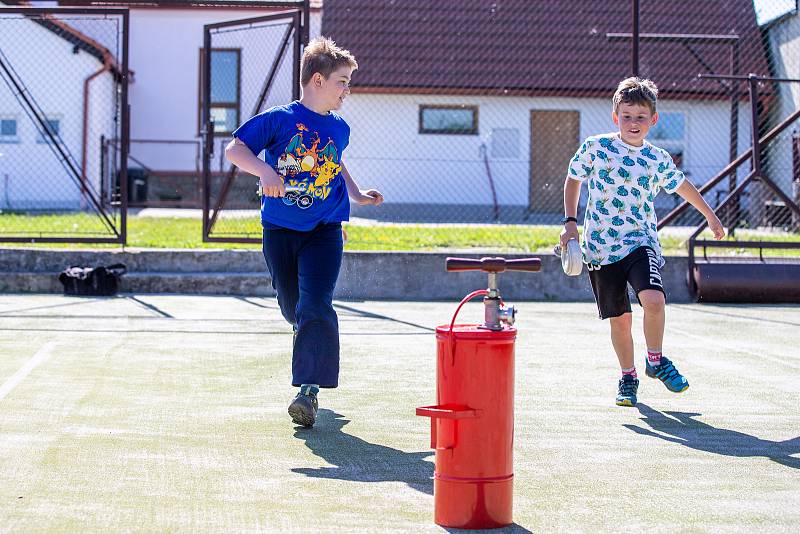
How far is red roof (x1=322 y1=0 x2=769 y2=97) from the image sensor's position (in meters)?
23.0

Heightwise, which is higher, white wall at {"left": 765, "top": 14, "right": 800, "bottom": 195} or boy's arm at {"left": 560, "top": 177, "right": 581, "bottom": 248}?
white wall at {"left": 765, "top": 14, "right": 800, "bottom": 195}

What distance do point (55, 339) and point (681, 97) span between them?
58.3 ft

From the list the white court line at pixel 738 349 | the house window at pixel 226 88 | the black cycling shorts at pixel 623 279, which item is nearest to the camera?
the black cycling shorts at pixel 623 279

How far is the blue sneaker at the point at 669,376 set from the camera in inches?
227

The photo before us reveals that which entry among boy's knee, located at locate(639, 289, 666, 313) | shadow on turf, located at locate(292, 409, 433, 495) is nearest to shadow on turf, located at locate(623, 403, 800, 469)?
boy's knee, located at locate(639, 289, 666, 313)

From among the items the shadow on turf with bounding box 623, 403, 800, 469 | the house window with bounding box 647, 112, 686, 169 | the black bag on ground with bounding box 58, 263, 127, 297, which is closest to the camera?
the shadow on turf with bounding box 623, 403, 800, 469

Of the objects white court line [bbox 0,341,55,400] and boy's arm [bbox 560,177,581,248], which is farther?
white court line [bbox 0,341,55,400]

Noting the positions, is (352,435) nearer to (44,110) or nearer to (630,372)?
(630,372)

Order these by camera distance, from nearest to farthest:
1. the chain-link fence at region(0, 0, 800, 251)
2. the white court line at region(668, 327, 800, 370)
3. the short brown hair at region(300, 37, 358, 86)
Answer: the short brown hair at region(300, 37, 358, 86) < the white court line at region(668, 327, 800, 370) < the chain-link fence at region(0, 0, 800, 251)

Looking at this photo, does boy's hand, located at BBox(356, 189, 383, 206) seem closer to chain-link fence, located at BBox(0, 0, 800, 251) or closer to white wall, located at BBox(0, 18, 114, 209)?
chain-link fence, located at BBox(0, 0, 800, 251)

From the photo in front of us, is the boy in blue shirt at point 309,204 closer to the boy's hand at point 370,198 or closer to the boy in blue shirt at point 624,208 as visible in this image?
the boy's hand at point 370,198

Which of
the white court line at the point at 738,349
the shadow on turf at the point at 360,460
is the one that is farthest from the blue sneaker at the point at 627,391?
the white court line at the point at 738,349

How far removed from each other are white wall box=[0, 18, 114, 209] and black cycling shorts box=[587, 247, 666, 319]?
1852 cm

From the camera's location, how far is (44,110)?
23.6 m
